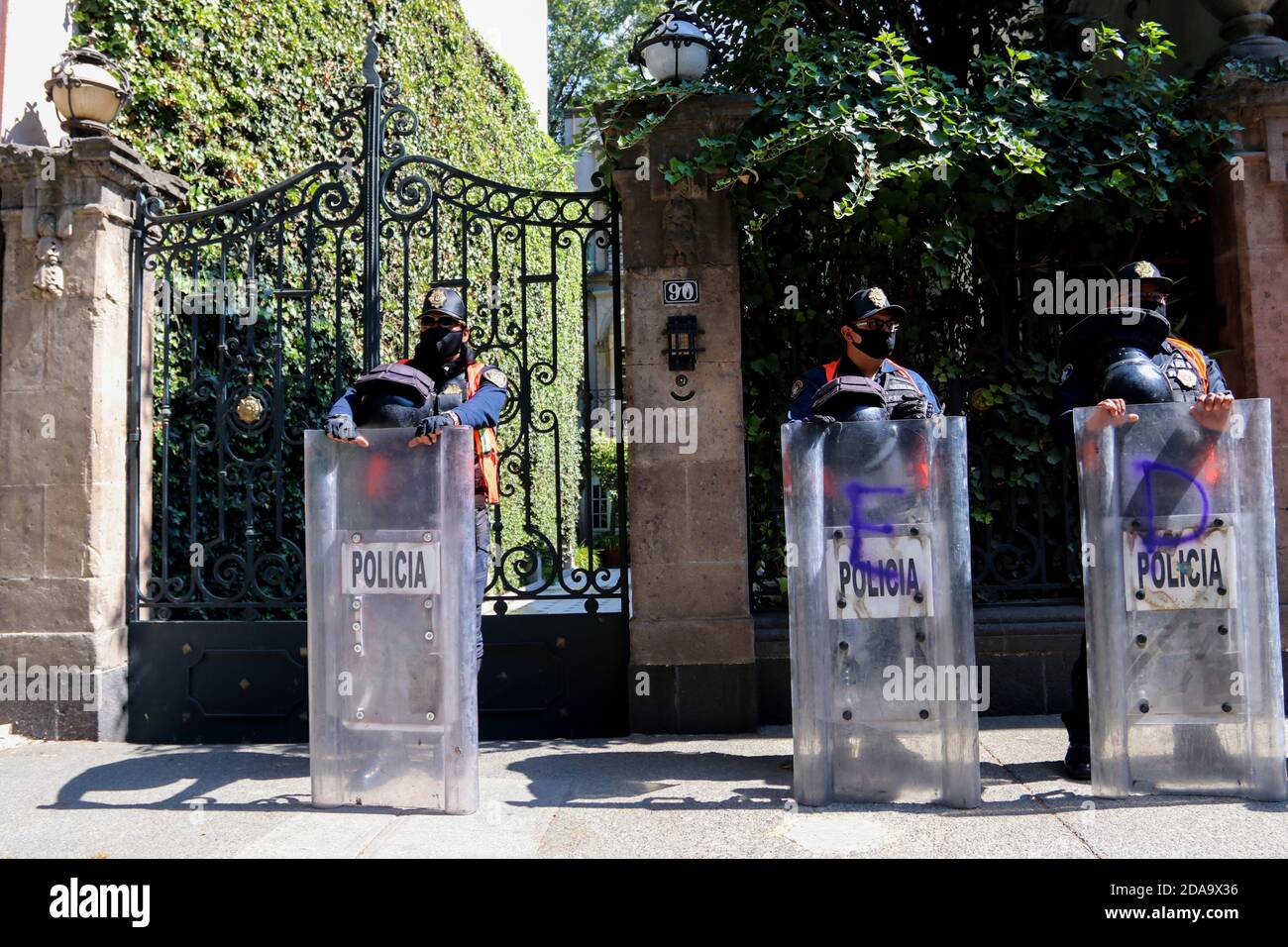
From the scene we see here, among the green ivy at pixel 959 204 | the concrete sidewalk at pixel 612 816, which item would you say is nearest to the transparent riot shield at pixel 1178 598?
the concrete sidewalk at pixel 612 816

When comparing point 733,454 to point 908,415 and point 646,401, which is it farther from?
point 908,415

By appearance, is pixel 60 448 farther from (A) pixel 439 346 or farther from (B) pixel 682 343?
(B) pixel 682 343

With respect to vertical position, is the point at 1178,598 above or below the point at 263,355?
below

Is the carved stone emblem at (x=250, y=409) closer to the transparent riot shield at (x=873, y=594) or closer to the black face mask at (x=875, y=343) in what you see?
the transparent riot shield at (x=873, y=594)

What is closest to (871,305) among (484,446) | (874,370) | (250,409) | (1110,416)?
(874,370)

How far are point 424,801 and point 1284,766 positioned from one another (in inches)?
140

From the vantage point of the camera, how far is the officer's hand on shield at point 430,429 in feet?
13.4

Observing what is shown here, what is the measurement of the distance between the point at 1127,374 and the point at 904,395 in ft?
3.12

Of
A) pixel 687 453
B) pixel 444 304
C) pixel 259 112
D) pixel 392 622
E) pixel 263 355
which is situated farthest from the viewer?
pixel 259 112

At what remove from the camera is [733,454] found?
562cm

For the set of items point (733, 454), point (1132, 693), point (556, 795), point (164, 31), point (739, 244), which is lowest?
point (556, 795)

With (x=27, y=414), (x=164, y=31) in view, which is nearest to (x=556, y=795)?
(x=27, y=414)

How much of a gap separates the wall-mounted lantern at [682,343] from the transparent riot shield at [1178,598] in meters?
2.22

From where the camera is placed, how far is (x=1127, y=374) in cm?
418
